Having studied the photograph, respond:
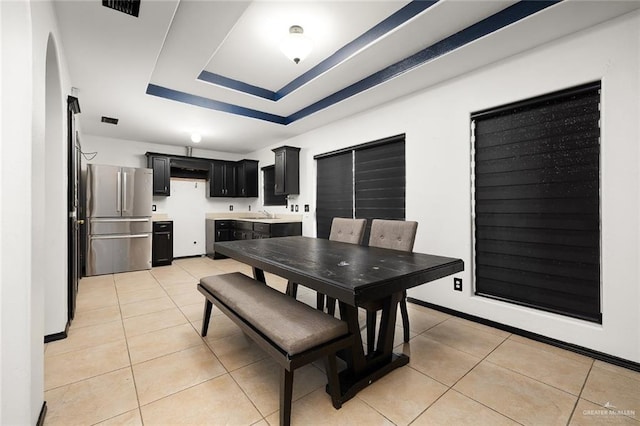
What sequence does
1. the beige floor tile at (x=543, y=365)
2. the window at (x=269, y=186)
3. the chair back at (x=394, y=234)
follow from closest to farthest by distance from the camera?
the beige floor tile at (x=543, y=365), the chair back at (x=394, y=234), the window at (x=269, y=186)

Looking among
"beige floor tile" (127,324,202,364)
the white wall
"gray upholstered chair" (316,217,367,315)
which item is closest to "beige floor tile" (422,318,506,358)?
the white wall

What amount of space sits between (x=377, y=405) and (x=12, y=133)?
7.40 ft

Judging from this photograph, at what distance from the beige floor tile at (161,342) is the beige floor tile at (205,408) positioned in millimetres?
613

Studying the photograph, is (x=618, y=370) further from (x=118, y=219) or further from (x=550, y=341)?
(x=118, y=219)

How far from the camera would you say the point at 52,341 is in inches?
89.7

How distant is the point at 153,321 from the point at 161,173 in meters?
3.84

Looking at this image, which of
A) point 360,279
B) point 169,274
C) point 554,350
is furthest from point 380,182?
point 169,274

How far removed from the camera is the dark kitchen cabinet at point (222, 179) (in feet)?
20.7

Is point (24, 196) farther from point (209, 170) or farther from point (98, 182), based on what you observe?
point (209, 170)

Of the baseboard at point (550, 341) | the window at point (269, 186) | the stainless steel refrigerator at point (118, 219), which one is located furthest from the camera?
the window at point (269, 186)

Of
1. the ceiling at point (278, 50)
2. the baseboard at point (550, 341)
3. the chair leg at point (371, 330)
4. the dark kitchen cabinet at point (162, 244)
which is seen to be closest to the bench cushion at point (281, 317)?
the chair leg at point (371, 330)

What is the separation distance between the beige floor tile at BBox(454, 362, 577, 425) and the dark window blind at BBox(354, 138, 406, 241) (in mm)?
2013

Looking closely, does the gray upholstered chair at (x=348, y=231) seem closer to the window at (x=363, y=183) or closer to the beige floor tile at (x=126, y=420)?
the window at (x=363, y=183)

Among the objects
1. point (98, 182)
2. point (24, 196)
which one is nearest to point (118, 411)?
point (24, 196)
